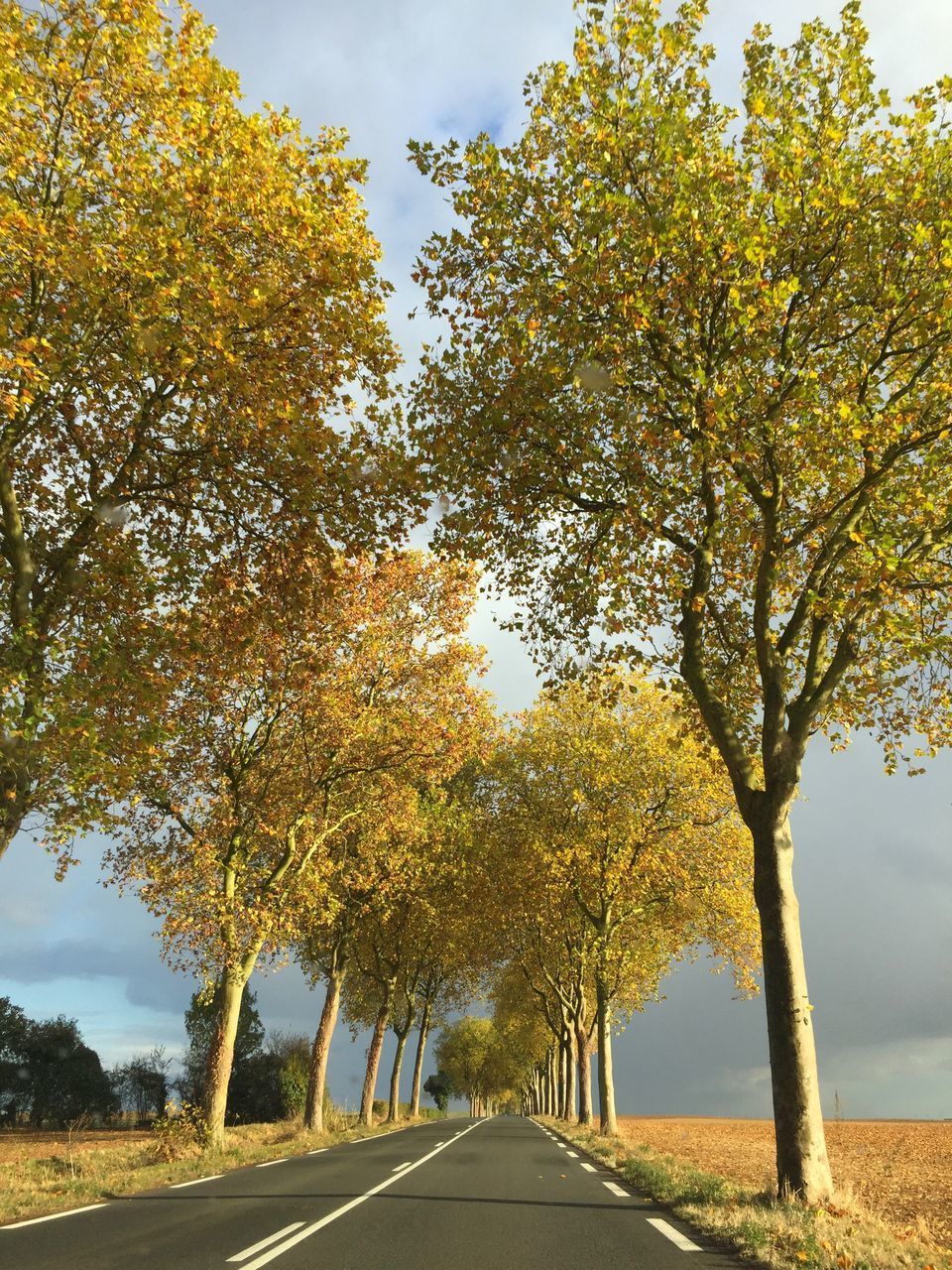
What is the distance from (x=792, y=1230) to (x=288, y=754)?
1738 cm

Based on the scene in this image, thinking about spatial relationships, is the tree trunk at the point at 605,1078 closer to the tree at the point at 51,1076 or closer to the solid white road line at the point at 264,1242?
the solid white road line at the point at 264,1242

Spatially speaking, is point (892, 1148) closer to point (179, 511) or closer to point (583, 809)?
point (583, 809)

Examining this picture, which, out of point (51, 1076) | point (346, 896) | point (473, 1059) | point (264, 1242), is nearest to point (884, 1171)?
point (264, 1242)

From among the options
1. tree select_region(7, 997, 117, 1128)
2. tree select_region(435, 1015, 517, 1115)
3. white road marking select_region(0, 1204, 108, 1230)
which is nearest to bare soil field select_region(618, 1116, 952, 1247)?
white road marking select_region(0, 1204, 108, 1230)

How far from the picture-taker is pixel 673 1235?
812 cm

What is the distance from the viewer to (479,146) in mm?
11094

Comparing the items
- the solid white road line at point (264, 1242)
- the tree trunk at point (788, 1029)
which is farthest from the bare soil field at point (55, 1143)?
the tree trunk at point (788, 1029)

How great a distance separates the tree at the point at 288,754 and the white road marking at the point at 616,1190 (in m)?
9.15

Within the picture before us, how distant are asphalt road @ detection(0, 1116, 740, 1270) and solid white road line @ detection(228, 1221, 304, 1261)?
2cm

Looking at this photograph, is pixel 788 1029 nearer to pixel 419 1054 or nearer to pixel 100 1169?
pixel 100 1169

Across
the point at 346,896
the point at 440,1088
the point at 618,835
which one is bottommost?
the point at 440,1088

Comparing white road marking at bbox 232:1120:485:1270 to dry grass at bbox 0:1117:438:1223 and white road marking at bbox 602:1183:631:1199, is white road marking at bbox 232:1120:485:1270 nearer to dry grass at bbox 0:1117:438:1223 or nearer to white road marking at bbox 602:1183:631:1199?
white road marking at bbox 602:1183:631:1199

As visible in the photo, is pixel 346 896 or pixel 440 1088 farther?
pixel 440 1088

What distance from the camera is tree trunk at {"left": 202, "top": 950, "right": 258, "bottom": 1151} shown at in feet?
61.3
